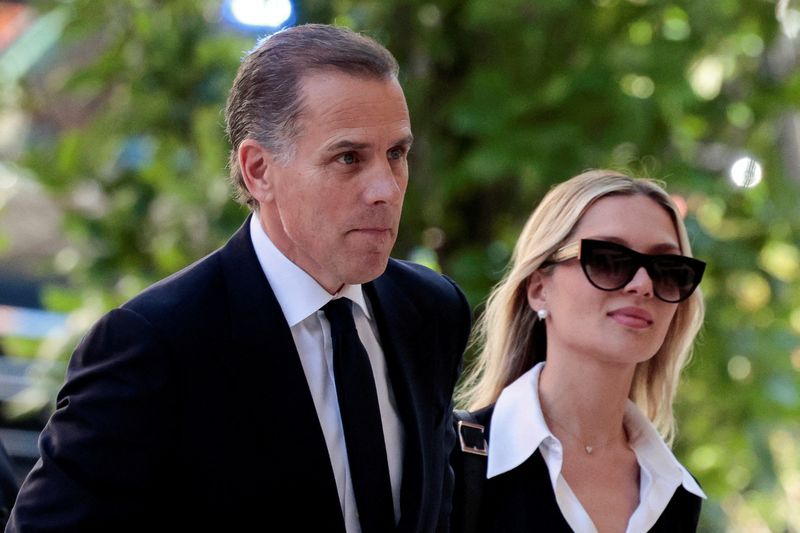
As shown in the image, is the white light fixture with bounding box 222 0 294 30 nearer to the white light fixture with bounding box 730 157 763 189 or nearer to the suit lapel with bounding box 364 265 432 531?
the white light fixture with bounding box 730 157 763 189

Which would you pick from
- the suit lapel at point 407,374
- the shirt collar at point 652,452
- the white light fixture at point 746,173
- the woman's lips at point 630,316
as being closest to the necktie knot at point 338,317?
the suit lapel at point 407,374

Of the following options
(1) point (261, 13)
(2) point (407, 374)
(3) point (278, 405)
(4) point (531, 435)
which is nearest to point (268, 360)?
(3) point (278, 405)

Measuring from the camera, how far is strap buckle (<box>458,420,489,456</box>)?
8.75 feet

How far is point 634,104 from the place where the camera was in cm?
372

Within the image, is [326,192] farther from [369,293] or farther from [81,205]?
[81,205]

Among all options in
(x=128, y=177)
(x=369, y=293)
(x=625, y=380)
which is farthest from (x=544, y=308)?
(x=128, y=177)

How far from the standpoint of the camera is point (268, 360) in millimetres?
2055

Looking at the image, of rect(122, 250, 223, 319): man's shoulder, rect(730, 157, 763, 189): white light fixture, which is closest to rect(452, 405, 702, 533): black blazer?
rect(122, 250, 223, 319): man's shoulder

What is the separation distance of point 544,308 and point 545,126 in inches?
41.2

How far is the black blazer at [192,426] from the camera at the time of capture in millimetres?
1920

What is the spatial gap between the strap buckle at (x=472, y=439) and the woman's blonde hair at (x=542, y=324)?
10.3 inches

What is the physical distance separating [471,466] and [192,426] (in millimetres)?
827

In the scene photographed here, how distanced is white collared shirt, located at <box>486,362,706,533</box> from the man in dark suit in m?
0.48

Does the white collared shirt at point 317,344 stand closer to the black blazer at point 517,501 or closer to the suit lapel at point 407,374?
the suit lapel at point 407,374
